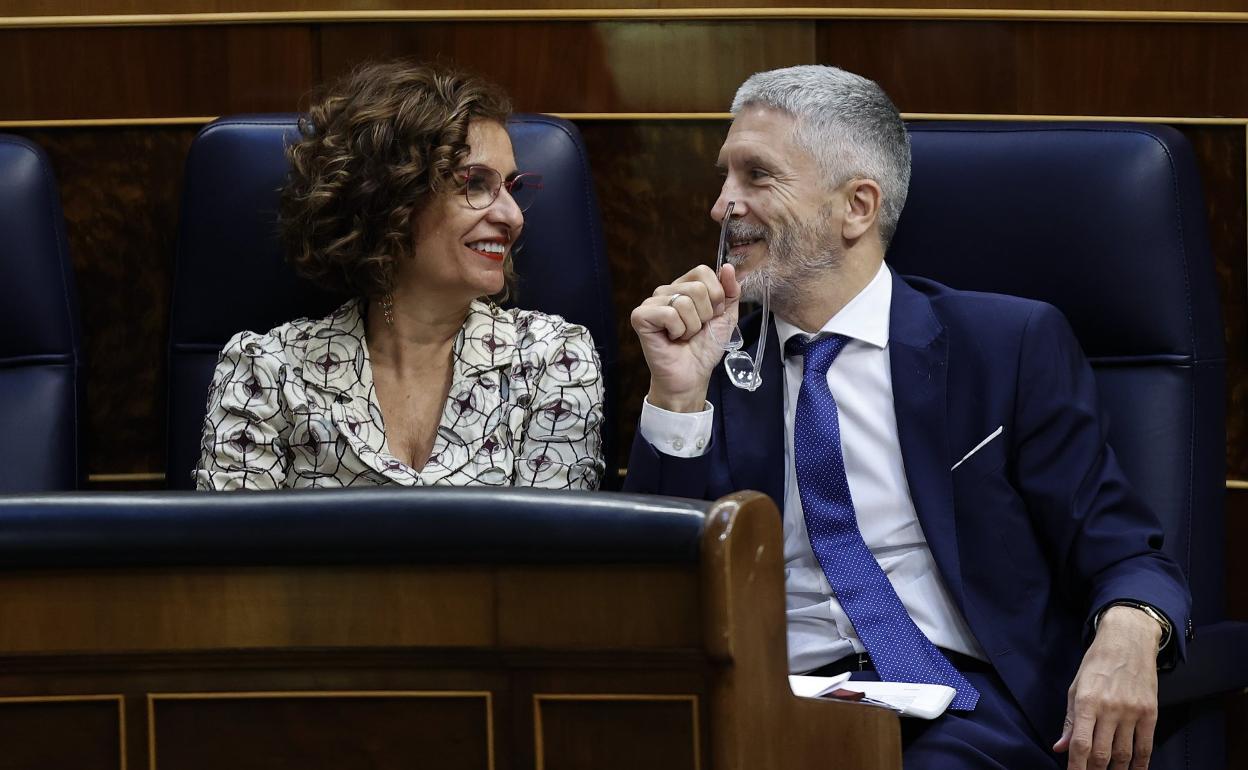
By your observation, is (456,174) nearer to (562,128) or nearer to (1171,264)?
(562,128)

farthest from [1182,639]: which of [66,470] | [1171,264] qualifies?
[66,470]

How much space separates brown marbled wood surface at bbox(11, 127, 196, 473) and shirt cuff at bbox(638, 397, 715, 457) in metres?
0.92

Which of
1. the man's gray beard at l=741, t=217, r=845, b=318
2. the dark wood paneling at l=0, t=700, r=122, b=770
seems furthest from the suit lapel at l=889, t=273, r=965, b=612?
the dark wood paneling at l=0, t=700, r=122, b=770

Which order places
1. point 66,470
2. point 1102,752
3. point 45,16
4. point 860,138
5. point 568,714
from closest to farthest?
point 568,714
point 1102,752
point 860,138
point 66,470
point 45,16

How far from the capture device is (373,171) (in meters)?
1.91

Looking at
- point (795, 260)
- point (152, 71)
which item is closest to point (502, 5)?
point (152, 71)

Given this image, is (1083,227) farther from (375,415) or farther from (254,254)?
(254,254)

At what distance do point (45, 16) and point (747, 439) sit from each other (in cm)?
127

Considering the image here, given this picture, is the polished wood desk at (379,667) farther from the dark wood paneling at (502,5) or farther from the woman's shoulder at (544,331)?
the dark wood paneling at (502,5)

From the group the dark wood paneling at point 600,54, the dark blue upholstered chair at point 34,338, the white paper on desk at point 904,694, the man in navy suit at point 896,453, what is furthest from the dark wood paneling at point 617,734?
the dark wood paneling at point 600,54

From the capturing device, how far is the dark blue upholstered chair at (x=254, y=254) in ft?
6.41

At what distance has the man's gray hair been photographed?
1.81 m

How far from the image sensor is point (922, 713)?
150 centimetres

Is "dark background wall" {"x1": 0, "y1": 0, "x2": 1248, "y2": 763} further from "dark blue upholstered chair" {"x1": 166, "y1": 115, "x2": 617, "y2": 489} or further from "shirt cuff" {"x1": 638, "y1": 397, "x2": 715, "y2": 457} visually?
"shirt cuff" {"x1": 638, "y1": 397, "x2": 715, "y2": 457}
